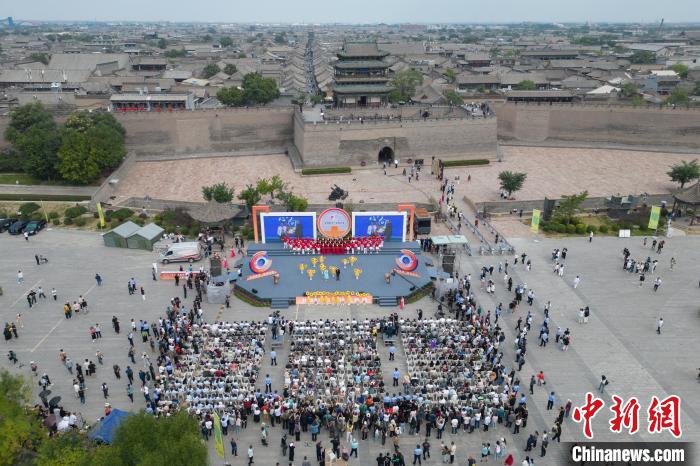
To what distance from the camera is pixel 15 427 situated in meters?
14.2

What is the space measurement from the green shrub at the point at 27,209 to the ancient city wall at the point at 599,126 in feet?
148

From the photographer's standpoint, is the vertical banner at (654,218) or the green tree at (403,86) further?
the green tree at (403,86)

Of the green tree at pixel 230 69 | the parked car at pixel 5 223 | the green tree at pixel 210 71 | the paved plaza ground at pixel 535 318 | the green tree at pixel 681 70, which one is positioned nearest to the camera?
the paved plaza ground at pixel 535 318

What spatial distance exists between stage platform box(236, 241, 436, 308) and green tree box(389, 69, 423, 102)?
4267cm

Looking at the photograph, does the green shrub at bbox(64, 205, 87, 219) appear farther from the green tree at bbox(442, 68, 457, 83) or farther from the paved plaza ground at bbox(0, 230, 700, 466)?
the green tree at bbox(442, 68, 457, 83)

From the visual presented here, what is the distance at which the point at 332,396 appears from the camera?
18.3 metres

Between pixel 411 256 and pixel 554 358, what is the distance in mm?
9321

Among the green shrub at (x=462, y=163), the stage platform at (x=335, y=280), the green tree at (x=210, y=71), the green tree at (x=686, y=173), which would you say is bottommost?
the stage platform at (x=335, y=280)

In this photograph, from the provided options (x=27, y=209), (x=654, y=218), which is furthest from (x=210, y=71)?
(x=654, y=218)

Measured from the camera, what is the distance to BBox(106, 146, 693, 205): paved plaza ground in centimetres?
4303

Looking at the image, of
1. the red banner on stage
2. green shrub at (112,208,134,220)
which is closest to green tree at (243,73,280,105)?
green shrub at (112,208,134,220)

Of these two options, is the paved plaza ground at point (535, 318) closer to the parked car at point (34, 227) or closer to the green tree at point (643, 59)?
the parked car at point (34, 227)

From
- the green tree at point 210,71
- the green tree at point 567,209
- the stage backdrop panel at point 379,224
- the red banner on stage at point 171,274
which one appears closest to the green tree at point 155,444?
the red banner on stage at point 171,274

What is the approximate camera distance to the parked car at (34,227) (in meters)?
34.4
